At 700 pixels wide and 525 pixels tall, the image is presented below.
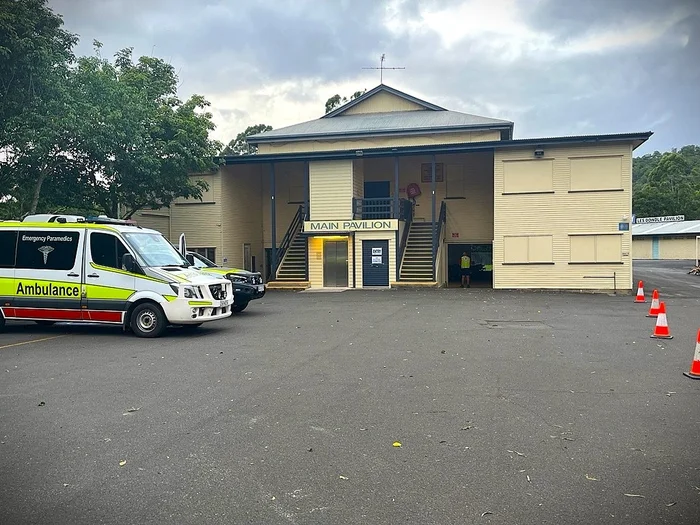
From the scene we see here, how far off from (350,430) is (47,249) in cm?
926

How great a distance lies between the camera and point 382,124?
104ft

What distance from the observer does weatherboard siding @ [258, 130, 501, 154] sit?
97.1 feet

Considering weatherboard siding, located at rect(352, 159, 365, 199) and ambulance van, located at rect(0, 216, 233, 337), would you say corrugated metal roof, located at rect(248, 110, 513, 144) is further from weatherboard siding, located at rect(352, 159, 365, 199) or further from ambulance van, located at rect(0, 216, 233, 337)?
ambulance van, located at rect(0, 216, 233, 337)

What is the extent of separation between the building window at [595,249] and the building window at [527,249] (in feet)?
3.10

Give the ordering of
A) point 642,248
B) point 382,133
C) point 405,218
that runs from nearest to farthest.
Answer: point 405,218
point 382,133
point 642,248

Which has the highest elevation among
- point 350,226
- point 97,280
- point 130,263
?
point 350,226

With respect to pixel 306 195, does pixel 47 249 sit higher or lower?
lower

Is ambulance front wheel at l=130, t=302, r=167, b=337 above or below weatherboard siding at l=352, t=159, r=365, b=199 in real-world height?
below

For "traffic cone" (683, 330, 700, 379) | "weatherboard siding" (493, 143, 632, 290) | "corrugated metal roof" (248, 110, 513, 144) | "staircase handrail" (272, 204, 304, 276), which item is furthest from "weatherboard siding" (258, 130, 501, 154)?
→ "traffic cone" (683, 330, 700, 379)

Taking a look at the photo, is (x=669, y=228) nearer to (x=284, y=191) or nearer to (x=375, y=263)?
(x=284, y=191)

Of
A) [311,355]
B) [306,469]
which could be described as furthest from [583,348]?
[306,469]

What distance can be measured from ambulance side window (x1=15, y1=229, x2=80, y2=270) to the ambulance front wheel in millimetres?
1737

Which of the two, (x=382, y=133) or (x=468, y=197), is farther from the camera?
(x=382, y=133)

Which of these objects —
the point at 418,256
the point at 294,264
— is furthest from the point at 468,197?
the point at 294,264
